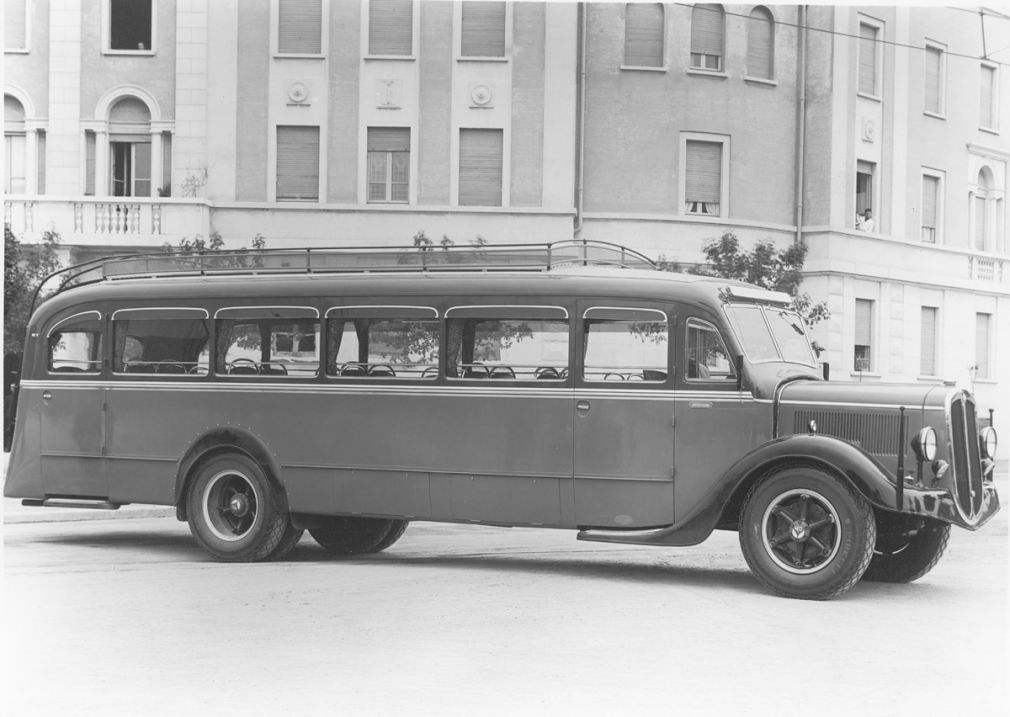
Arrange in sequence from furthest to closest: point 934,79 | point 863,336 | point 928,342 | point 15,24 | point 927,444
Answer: point 863,336 < point 934,79 < point 928,342 < point 15,24 < point 927,444

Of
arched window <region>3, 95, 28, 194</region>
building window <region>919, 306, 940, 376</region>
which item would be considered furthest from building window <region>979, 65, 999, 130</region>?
arched window <region>3, 95, 28, 194</region>

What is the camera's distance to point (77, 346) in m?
12.2

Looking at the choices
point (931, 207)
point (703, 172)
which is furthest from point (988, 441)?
point (703, 172)

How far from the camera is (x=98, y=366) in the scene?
12.1 metres

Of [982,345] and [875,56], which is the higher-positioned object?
[875,56]

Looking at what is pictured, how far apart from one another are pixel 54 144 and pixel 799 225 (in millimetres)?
9329

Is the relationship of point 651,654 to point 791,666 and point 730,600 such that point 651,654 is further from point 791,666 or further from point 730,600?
point 730,600

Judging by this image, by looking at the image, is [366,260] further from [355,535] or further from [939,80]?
[939,80]

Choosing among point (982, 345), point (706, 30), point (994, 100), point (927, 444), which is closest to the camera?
point (927, 444)

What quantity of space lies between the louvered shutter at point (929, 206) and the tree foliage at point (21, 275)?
30.2 feet

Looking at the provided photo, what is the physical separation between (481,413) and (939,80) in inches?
277

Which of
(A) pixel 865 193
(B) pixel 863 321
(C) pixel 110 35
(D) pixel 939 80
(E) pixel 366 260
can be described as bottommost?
(B) pixel 863 321

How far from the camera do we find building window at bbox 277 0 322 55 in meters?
11.6

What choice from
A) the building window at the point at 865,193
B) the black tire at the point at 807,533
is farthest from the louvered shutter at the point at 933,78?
the black tire at the point at 807,533
